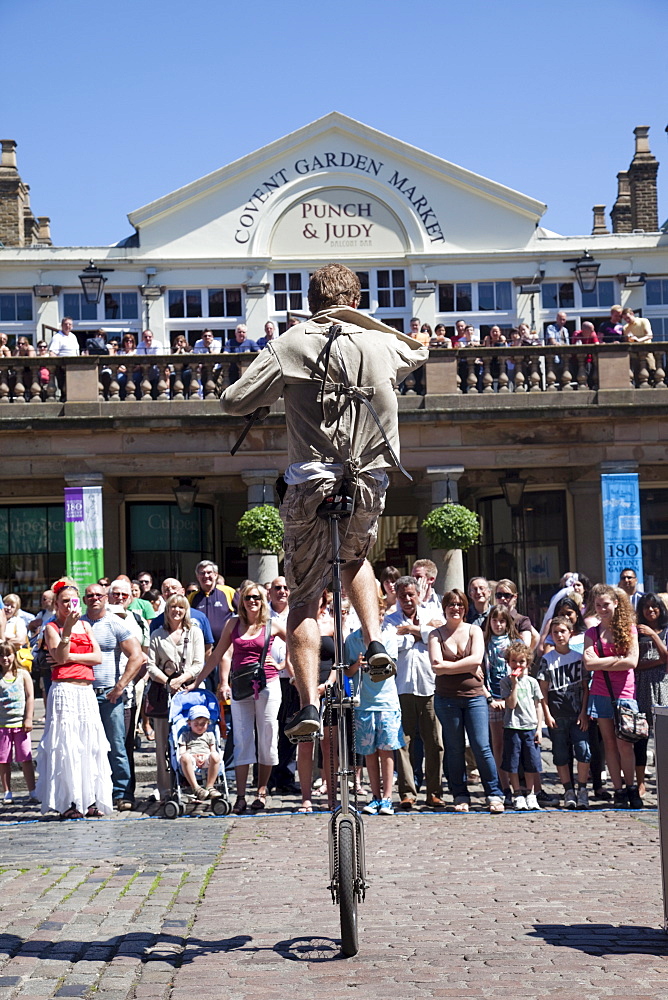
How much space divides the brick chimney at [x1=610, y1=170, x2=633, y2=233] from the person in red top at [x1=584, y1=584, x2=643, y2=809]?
3017 cm

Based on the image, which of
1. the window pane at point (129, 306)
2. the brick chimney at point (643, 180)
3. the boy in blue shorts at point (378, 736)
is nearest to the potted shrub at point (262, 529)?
the boy in blue shorts at point (378, 736)

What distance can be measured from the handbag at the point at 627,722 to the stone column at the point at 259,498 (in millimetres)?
11872

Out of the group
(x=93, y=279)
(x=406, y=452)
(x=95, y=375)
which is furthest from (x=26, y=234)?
(x=406, y=452)

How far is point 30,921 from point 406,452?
17.5 metres

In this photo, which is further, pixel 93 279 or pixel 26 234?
pixel 26 234

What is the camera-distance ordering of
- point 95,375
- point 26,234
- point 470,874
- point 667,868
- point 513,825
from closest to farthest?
point 667,868 → point 470,874 → point 513,825 → point 95,375 → point 26,234

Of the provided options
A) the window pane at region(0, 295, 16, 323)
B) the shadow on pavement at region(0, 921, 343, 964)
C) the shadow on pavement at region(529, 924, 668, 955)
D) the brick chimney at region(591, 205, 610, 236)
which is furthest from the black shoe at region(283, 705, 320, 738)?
the brick chimney at region(591, 205, 610, 236)

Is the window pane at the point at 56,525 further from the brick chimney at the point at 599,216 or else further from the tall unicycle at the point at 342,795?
the brick chimney at the point at 599,216

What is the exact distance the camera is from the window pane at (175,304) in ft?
104

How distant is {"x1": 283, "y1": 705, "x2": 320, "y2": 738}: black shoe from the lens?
5016mm

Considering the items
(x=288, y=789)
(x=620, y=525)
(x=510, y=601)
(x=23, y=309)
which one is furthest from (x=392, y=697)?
(x=23, y=309)

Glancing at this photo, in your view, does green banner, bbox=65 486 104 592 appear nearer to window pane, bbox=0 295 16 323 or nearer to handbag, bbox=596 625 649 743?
window pane, bbox=0 295 16 323

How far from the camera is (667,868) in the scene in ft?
17.6

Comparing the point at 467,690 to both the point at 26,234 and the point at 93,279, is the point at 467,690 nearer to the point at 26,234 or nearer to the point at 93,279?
the point at 93,279
